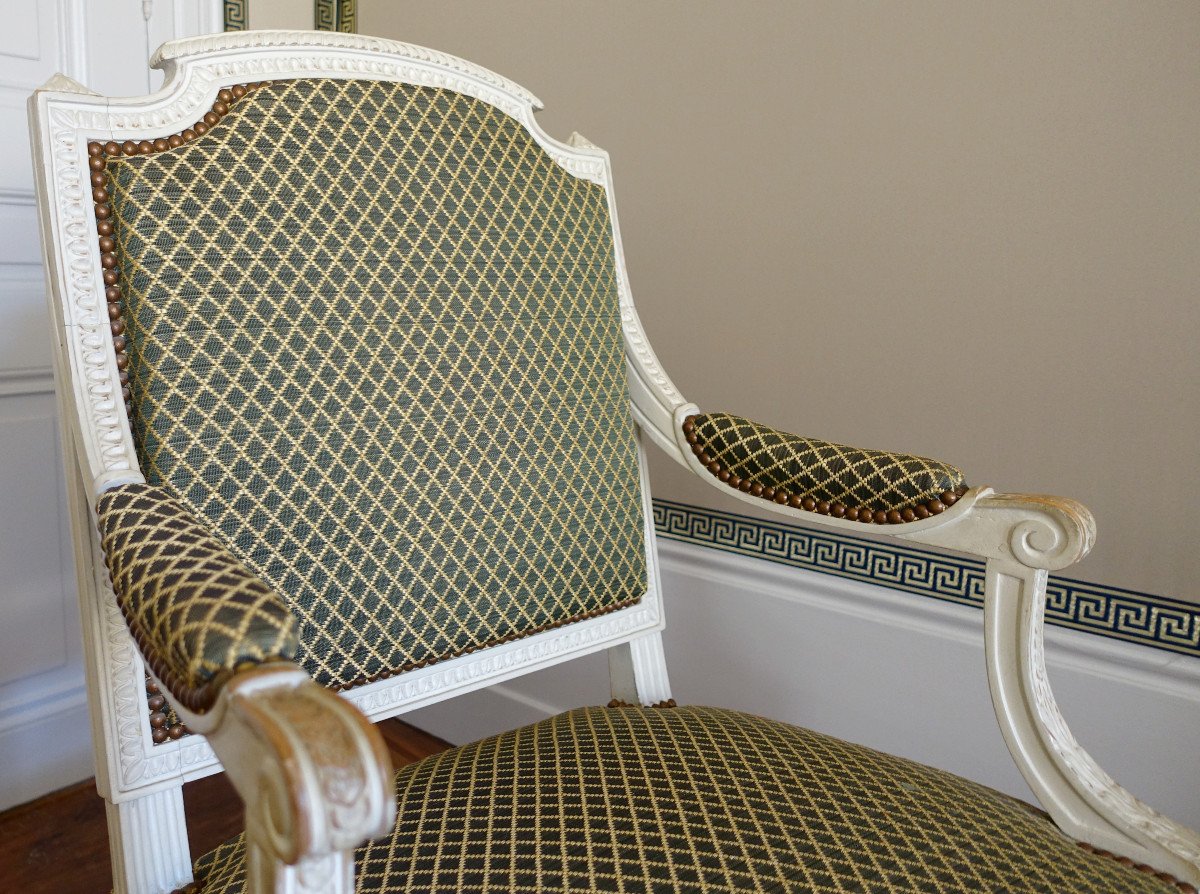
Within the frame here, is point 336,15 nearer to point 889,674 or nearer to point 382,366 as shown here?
point 382,366

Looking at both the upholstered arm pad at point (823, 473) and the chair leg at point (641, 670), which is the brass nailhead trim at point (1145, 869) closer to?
the upholstered arm pad at point (823, 473)

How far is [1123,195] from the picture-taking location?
865mm

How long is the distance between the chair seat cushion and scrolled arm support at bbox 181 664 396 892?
18 centimetres

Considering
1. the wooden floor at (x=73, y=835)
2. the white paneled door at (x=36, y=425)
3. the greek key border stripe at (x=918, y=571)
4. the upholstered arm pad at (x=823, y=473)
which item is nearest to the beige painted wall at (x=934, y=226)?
the greek key border stripe at (x=918, y=571)

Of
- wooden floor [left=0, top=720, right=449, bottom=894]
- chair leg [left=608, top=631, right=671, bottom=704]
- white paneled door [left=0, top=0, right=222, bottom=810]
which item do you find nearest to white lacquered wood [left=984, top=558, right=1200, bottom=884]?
chair leg [left=608, top=631, right=671, bottom=704]

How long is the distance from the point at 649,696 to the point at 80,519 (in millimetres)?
437

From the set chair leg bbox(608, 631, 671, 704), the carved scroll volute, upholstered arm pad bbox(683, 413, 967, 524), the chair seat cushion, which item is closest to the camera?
the carved scroll volute

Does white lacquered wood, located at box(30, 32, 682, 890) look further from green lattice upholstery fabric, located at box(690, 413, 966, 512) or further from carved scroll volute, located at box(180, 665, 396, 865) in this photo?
green lattice upholstery fabric, located at box(690, 413, 966, 512)

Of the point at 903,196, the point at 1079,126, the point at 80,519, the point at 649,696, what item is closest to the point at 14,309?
the point at 80,519

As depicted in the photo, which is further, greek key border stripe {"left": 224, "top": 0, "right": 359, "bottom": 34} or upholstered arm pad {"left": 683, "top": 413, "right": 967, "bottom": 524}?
greek key border stripe {"left": 224, "top": 0, "right": 359, "bottom": 34}

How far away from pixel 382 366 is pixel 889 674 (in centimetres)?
67

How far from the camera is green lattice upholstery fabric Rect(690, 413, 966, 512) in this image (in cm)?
62

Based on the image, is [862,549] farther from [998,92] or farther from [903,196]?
[998,92]

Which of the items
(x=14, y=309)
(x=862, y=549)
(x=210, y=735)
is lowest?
(x=862, y=549)
